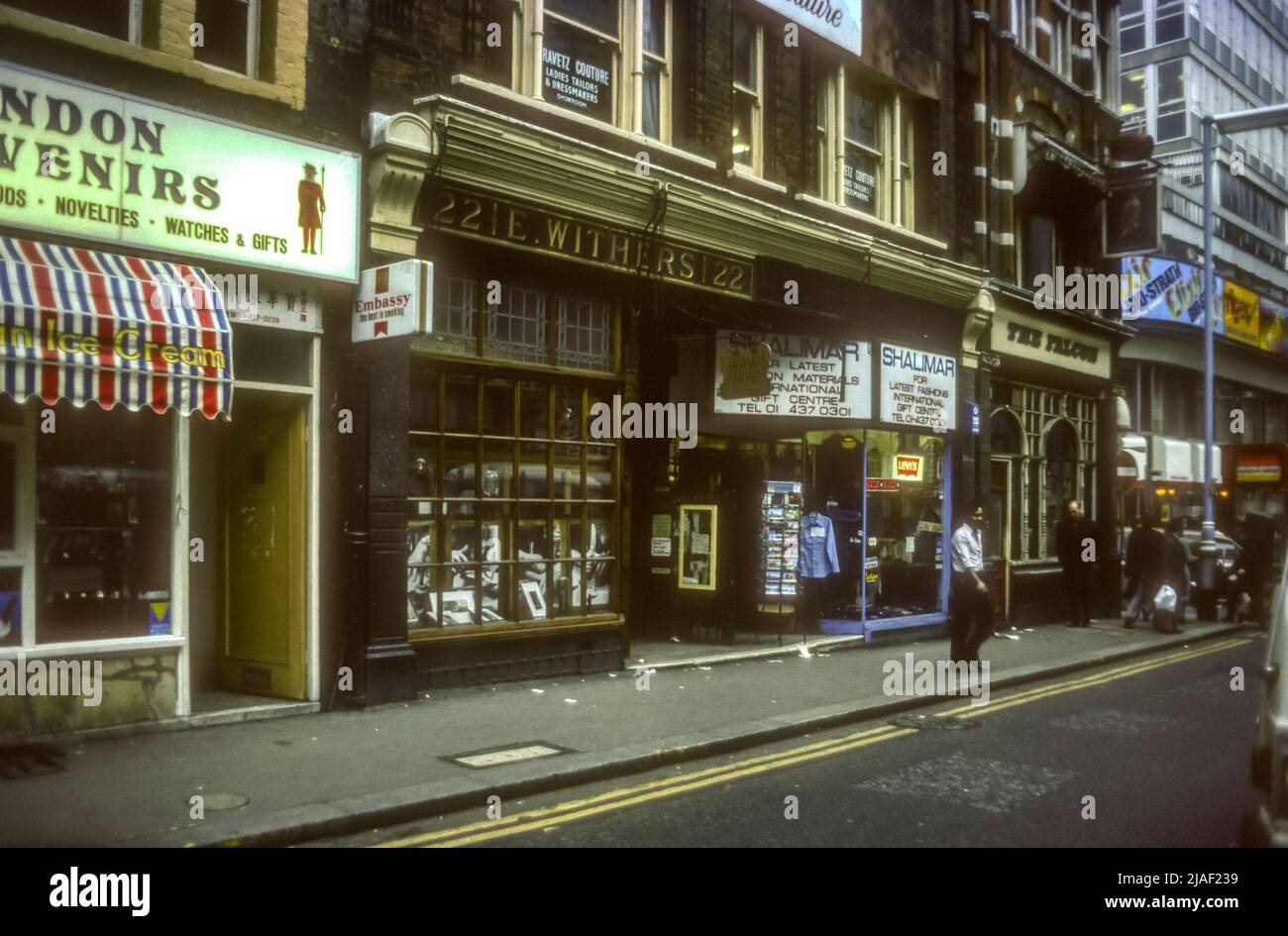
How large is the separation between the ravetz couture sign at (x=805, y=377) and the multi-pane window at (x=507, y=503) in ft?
8.16

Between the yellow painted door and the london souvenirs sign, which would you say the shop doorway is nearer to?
the yellow painted door

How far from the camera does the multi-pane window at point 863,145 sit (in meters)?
15.5

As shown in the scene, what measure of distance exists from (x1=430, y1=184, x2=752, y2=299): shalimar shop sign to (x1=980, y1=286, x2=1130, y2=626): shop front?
23.2ft

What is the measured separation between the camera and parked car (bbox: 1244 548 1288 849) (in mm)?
4285

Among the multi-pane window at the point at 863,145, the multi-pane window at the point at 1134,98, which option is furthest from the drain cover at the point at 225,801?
the multi-pane window at the point at 1134,98

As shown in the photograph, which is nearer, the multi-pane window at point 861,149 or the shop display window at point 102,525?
the shop display window at point 102,525

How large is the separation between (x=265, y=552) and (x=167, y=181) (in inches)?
129

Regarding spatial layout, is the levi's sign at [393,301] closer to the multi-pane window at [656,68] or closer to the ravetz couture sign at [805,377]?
the multi-pane window at [656,68]

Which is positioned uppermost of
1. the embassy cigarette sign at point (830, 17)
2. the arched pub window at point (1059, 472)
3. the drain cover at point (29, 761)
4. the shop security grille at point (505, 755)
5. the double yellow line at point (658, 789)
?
the embassy cigarette sign at point (830, 17)

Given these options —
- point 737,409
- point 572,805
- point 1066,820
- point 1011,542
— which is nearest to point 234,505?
point 572,805

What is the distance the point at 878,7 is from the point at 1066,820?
13.1 m

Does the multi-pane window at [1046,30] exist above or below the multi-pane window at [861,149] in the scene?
above

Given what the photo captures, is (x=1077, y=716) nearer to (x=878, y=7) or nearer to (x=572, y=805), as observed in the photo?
(x=572, y=805)
